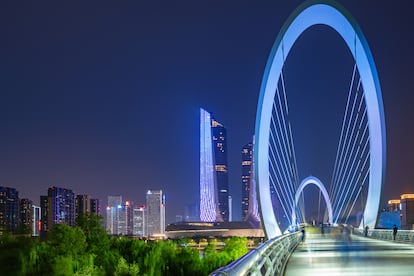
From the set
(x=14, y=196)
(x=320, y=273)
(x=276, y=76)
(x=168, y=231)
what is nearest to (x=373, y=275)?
(x=320, y=273)

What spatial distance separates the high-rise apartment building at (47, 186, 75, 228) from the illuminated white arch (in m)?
124

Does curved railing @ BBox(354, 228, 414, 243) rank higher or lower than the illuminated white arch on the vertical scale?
lower

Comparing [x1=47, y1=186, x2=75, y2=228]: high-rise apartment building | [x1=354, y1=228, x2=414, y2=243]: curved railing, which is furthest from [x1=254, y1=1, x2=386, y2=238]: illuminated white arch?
[x1=47, y1=186, x2=75, y2=228]: high-rise apartment building

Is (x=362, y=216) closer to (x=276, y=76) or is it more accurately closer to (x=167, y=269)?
(x=276, y=76)

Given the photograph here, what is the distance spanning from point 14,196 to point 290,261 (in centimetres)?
11590

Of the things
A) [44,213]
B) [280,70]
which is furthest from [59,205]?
[280,70]

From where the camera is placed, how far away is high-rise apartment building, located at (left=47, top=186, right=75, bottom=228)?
517 ft

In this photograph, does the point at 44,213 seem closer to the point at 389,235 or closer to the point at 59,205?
the point at 59,205

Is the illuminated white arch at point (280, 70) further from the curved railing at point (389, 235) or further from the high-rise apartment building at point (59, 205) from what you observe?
the high-rise apartment building at point (59, 205)

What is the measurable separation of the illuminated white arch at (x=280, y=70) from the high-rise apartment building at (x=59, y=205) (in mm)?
123834

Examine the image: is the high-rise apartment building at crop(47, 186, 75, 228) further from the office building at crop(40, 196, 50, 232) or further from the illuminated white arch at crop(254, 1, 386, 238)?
the illuminated white arch at crop(254, 1, 386, 238)

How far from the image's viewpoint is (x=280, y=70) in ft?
124

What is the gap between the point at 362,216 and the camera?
150 ft

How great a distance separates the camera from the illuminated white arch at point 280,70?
3659 cm
